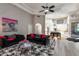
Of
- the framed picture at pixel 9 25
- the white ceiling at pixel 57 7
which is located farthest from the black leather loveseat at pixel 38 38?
the white ceiling at pixel 57 7

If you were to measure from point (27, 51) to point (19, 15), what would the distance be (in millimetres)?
1064

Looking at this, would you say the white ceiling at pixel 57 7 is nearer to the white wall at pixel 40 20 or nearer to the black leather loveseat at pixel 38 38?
the white wall at pixel 40 20

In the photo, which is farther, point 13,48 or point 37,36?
point 37,36

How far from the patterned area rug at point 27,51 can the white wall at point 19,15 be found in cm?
47

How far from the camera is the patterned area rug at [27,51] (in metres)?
2.77

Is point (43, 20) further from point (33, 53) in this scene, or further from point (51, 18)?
point (33, 53)

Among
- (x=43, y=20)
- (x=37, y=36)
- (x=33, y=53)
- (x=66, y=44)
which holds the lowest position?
(x=33, y=53)

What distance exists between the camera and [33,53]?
288 cm

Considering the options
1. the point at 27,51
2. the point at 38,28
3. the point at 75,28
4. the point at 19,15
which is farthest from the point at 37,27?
the point at 75,28

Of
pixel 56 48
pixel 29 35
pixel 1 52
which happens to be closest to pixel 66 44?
pixel 56 48

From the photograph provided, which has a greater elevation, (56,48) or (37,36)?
(37,36)

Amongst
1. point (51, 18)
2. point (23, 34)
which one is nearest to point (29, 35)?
point (23, 34)

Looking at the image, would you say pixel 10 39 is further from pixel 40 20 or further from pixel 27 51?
pixel 40 20

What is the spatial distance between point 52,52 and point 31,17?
1.19 metres
